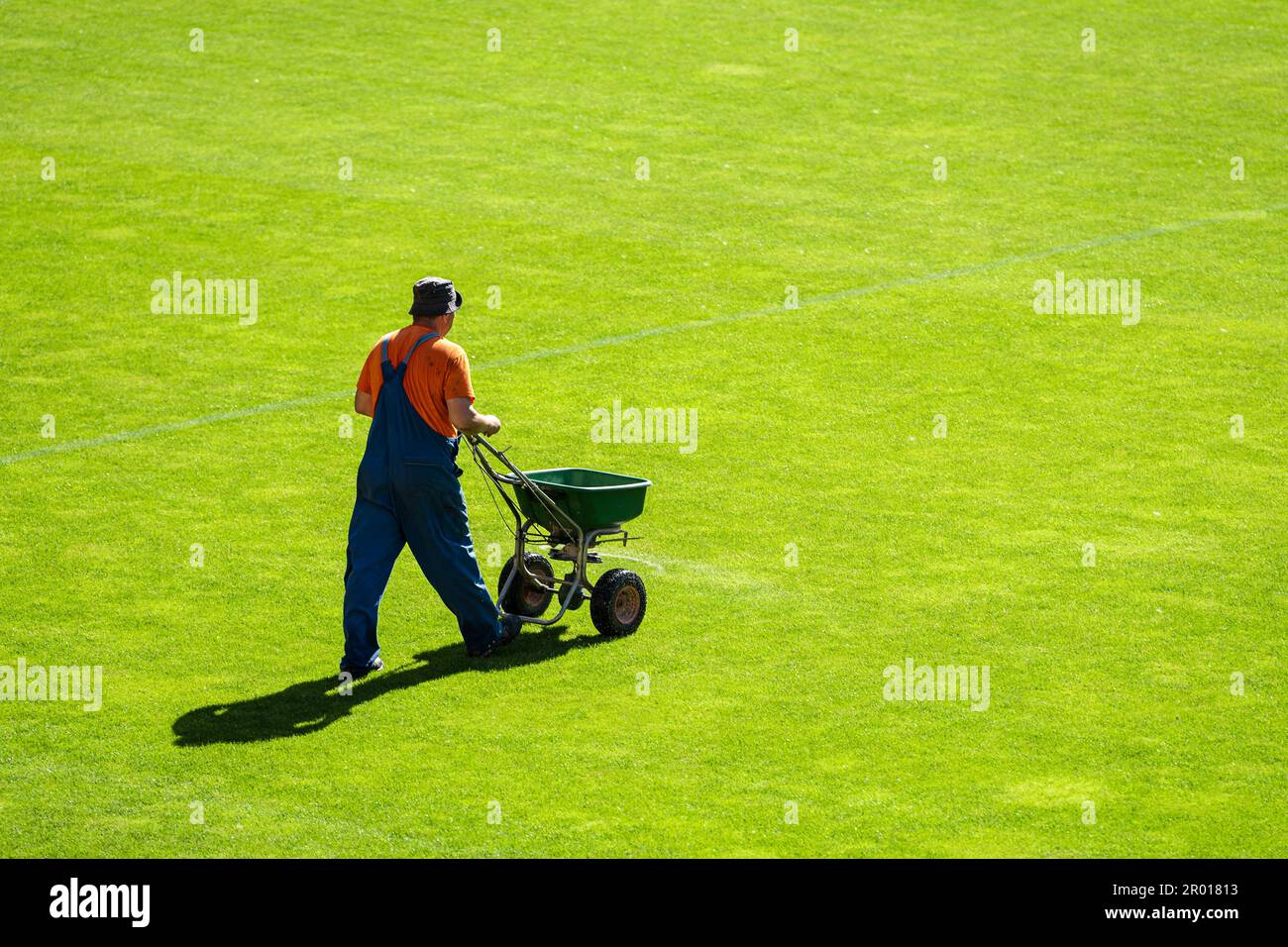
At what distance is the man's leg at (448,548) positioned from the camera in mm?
11078

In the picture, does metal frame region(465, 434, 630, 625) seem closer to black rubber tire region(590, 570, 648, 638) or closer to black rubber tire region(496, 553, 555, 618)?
Result: black rubber tire region(496, 553, 555, 618)

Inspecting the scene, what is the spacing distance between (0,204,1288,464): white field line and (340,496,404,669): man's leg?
18.6 ft

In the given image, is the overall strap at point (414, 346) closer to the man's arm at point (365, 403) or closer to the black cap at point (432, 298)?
the black cap at point (432, 298)

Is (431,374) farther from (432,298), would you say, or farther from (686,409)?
(686,409)

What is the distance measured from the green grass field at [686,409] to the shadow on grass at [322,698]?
0.13ft

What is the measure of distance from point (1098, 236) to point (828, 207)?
137 inches

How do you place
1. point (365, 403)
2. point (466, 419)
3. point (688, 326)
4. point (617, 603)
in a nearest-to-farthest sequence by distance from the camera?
1. point (466, 419)
2. point (365, 403)
3. point (617, 603)
4. point (688, 326)

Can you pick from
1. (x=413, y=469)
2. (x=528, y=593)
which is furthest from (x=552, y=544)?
(x=413, y=469)

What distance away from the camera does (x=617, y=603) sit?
12.0 meters

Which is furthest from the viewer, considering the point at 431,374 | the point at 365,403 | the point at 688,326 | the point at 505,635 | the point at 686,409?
the point at 688,326

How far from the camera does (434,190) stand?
77.0ft

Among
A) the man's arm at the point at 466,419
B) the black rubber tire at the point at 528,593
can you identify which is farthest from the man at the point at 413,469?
the black rubber tire at the point at 528,593

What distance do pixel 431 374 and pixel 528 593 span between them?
6.41ft

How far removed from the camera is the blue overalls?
36.3 feet
